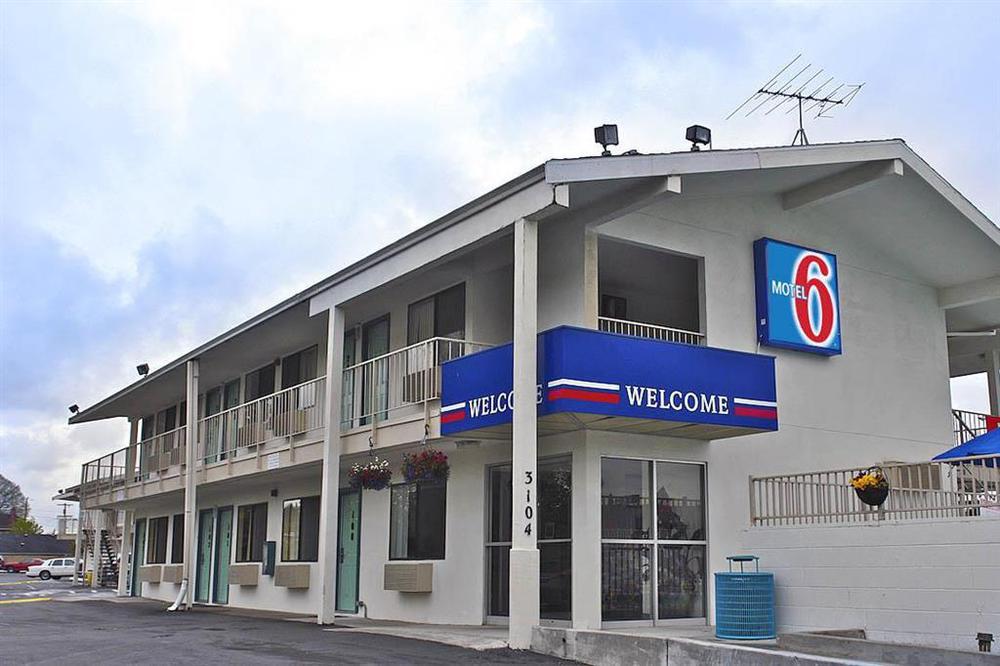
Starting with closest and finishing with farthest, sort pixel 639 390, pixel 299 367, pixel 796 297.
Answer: pixel 639 390
pixel 796 297
pixel 299 367

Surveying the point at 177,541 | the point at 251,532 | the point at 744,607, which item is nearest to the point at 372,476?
the point at 744,607

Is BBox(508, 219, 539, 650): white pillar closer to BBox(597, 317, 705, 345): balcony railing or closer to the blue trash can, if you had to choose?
the blue trash can

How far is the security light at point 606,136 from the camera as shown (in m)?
14.5

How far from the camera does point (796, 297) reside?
17.2 m

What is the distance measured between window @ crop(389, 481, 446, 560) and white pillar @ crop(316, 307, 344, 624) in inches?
46.5

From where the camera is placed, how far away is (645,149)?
1398 centimetres

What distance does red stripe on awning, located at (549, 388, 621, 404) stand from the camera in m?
13.4

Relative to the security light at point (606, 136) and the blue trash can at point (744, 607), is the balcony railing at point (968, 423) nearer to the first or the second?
the blue trash can at point (744, 607)

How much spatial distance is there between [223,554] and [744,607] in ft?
54.1

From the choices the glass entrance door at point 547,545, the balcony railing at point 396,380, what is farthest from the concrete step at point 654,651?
the balcony railing at point 396,380

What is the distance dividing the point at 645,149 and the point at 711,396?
3.41 meters

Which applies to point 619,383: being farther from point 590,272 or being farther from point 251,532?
point 251,532

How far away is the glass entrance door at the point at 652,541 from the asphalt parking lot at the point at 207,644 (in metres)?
2.40

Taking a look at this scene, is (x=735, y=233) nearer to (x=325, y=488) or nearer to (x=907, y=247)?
(x=907, y=247)
